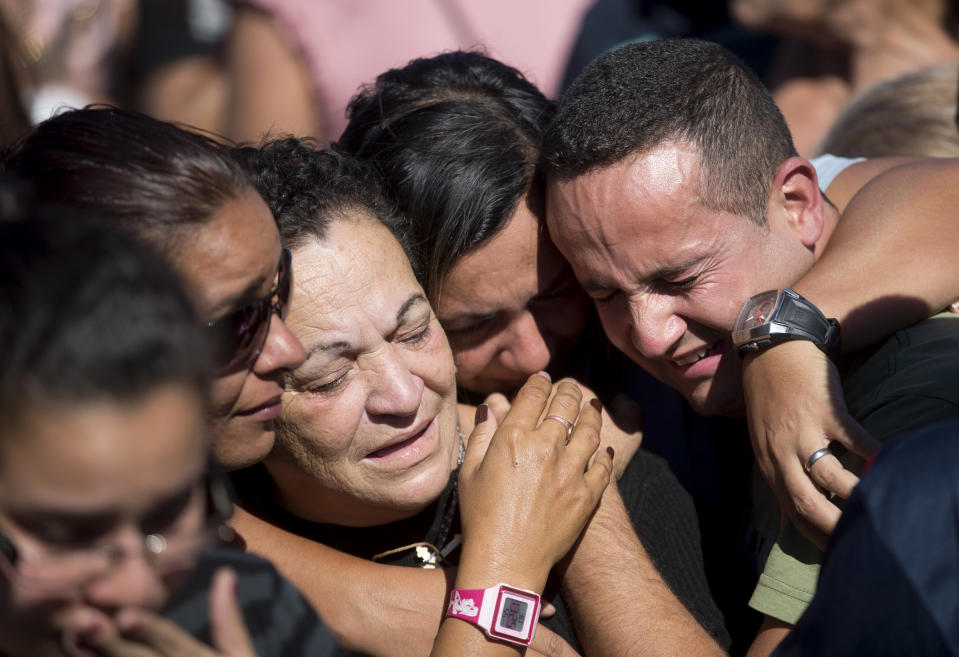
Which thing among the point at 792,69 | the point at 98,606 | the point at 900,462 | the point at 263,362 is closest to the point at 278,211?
the point at 263,362

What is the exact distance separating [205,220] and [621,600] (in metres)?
1.20

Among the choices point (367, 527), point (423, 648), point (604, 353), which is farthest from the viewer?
point (604, 353)

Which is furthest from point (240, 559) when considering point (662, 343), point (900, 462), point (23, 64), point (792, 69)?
point (792, 69)

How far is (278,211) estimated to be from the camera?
219 centimetres

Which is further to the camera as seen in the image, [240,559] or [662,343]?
[662,343]

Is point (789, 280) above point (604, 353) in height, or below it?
above

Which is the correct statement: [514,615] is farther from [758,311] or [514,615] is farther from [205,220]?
[205,220]

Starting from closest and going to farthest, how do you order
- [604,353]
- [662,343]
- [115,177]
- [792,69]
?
1. [115,177]
2. [662,343]
3. [604,353]
4. [792,69]

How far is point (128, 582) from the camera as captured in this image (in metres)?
1.15

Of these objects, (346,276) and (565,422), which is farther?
(565,422)

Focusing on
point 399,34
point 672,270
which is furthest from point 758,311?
point 399,34

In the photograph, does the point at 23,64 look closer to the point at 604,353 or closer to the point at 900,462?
the point at 604,353

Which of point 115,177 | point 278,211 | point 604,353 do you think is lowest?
point 604,353

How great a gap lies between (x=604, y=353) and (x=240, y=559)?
5.02 feet
